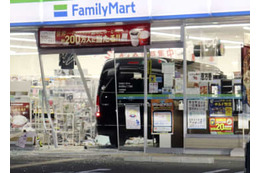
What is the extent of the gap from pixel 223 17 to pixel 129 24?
2.31 metres

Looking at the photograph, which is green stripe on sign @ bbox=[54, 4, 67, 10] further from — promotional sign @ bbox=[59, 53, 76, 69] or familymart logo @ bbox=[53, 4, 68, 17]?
promotional sign @ bbox=[59, 53, 76, 69]

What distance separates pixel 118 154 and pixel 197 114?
7.25ft

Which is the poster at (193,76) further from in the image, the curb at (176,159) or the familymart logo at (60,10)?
the familymart logo at (60,10)

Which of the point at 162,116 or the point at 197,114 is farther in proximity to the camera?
the point at 162,116

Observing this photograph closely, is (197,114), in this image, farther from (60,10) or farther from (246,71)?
(60,10)

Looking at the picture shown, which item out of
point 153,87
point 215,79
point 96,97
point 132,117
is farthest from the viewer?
point 96,97

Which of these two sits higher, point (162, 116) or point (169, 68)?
point (169, 68)

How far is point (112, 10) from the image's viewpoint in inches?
464

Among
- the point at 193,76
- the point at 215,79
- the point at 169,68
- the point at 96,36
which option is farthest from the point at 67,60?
the point at 215,79

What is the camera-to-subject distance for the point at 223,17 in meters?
11.5

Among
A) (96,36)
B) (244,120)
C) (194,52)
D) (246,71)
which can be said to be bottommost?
(244,120)

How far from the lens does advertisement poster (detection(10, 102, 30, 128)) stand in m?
12.9

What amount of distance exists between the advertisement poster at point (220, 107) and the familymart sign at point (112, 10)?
6.84 ft
